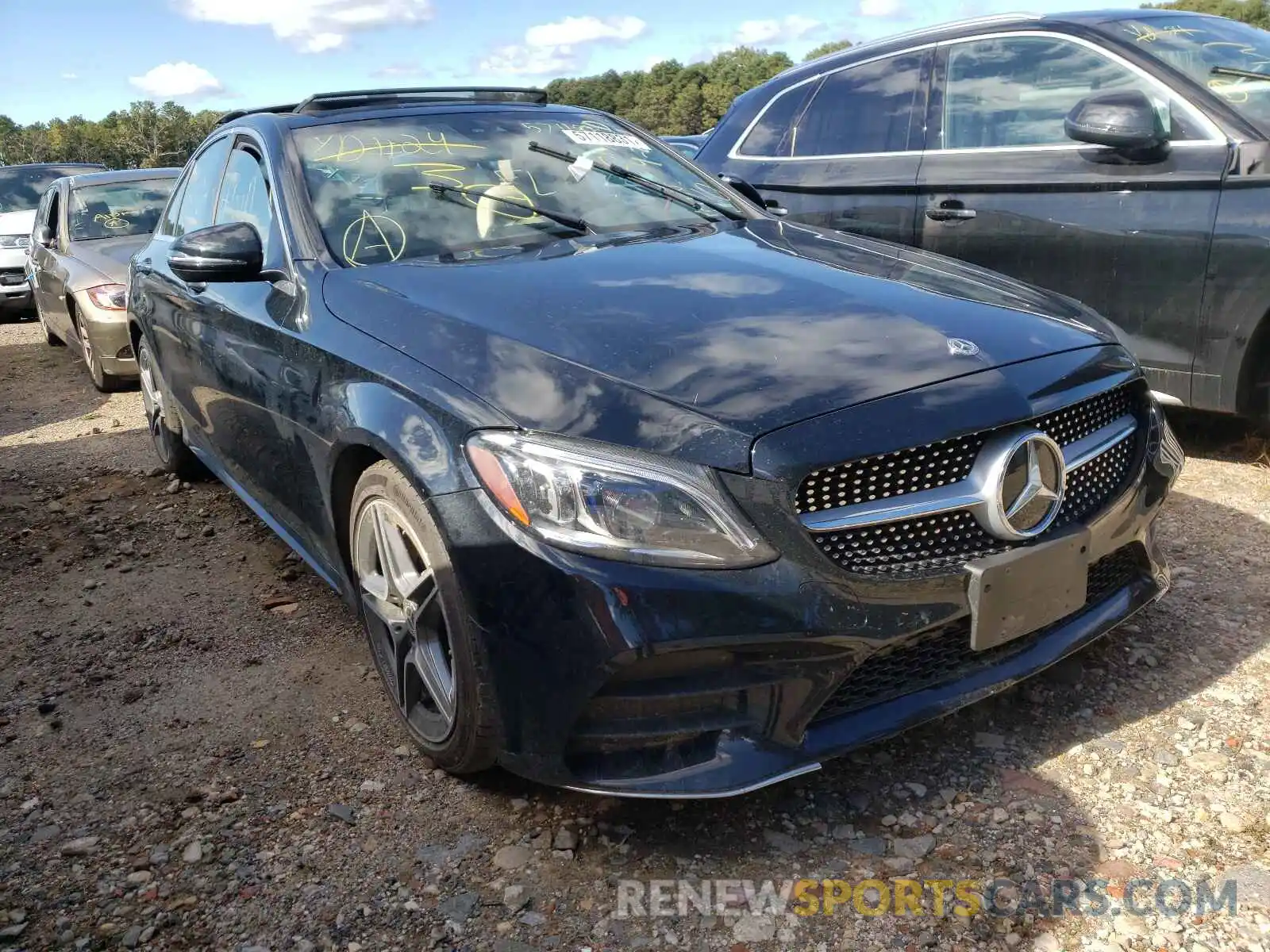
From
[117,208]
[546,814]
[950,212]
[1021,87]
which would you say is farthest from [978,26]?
[117,208]

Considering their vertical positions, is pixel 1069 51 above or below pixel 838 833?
above

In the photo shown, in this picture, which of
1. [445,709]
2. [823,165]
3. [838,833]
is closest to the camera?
[838,833]

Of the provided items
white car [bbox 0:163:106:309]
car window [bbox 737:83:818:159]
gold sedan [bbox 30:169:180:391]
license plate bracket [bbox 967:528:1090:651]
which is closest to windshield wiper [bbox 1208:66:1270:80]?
car window [bbox 737:83:818:159]

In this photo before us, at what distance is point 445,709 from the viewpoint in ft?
7.95

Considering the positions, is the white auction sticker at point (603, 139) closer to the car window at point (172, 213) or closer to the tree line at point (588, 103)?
the car window at point (172, 213)

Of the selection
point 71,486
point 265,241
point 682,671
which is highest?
point 265,241

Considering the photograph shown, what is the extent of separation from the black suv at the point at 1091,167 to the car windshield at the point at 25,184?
10483mm

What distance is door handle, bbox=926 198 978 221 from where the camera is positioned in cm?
453

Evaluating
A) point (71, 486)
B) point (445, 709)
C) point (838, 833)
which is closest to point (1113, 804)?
point (838, 833)

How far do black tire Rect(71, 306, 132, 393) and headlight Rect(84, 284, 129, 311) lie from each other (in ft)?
0.89

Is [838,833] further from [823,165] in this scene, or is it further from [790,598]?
[823,165]

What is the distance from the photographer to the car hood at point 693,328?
6.84 ft

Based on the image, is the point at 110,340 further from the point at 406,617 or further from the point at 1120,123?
the point at 1120,123

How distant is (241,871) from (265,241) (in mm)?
1813
